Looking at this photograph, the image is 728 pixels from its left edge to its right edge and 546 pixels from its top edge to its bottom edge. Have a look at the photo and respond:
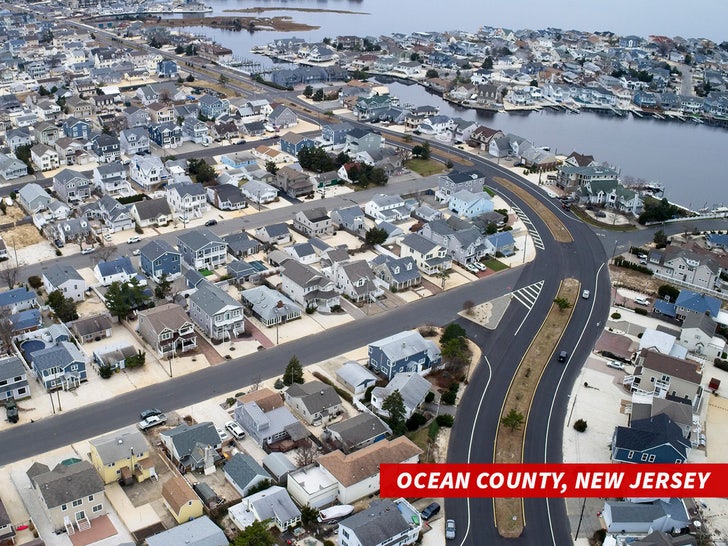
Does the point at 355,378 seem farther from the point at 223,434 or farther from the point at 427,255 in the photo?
the point at 427,255

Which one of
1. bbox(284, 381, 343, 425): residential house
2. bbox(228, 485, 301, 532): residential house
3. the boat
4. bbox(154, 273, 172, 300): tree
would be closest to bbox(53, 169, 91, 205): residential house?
bbox(154, 273, 172, 300): tree

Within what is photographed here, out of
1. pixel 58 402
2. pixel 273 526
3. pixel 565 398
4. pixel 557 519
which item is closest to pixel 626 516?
pixel 557 519

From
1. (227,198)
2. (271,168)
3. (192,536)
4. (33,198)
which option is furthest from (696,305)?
(33,198)

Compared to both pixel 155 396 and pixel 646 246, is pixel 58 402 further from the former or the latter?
pixel 646 246

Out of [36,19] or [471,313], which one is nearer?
[471,313]

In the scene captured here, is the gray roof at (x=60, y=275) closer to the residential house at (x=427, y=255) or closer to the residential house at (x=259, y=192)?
the residential house at (x=259, y=192)

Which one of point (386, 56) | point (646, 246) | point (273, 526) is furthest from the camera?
point (386, 56)

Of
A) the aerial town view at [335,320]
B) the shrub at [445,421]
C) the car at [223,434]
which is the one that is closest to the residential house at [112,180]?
the aerial town view at [335,320]
